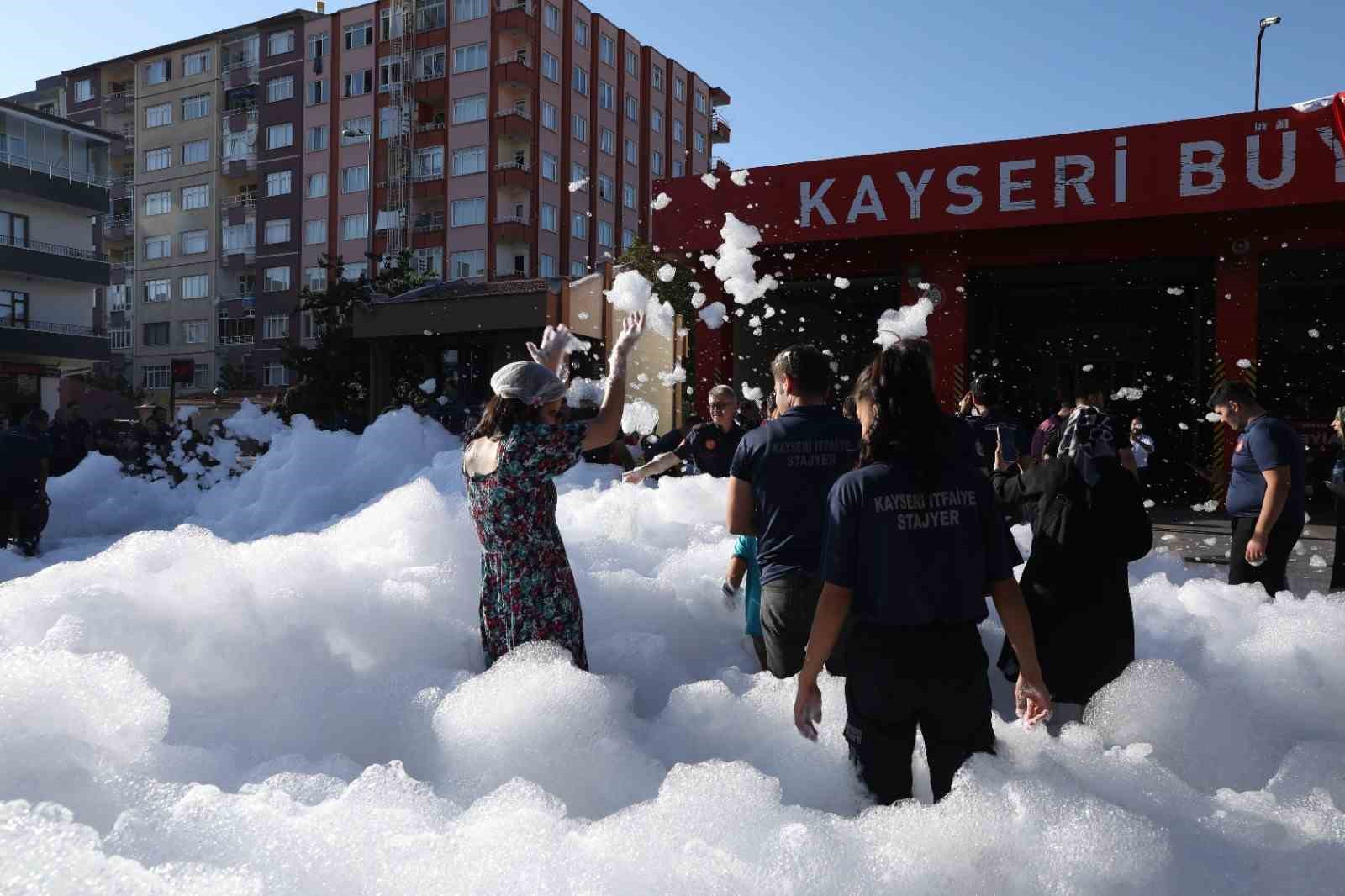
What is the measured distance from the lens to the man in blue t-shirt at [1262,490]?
5.19 metres

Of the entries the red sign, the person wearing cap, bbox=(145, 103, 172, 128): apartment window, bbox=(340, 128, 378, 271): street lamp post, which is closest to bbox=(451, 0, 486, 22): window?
bbox=(340, 128, 378, 271): street lamp post

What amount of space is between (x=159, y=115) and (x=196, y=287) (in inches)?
353

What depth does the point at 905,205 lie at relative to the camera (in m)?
14.8

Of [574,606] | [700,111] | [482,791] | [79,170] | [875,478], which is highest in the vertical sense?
[700,111]

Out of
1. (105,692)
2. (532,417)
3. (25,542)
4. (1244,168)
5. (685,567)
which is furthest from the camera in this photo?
(1244,168)

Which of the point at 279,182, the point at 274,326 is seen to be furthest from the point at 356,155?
the point at 274,326

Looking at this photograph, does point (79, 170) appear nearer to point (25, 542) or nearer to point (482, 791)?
point (25, 542)

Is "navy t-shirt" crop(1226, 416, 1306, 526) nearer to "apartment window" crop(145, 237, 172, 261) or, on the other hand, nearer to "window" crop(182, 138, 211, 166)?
"window" crop(182, 138, 211, 166)

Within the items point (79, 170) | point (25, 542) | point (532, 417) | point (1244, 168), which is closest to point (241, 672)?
point (532, 417)

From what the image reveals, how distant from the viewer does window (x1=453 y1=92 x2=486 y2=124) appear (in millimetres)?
40219

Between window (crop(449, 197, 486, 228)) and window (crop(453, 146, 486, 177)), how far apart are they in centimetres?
115

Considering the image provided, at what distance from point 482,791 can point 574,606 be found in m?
0.75

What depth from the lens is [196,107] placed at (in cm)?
4747

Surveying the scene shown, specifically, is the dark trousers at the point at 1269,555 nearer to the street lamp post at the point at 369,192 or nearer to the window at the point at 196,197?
the street lamp post at the point at 369,192
